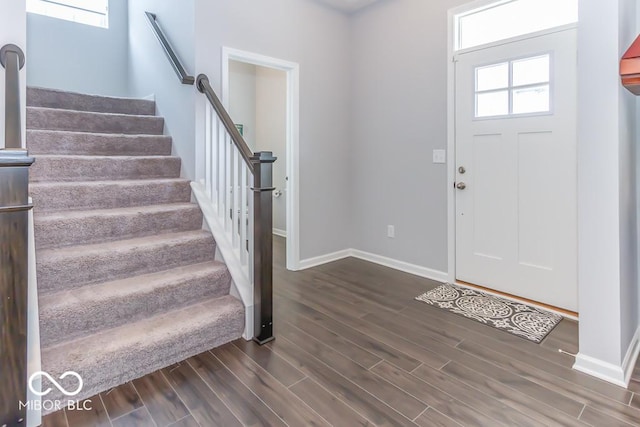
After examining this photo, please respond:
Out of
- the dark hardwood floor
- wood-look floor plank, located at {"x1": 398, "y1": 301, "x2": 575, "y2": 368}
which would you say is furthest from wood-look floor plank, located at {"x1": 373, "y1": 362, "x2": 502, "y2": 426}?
wood-look floor plank, located at {"x1": 398, "y1": 301, "x2": 575, "y2": 368}

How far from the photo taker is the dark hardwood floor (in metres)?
1.58

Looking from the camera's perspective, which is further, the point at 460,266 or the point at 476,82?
the point at 460,266

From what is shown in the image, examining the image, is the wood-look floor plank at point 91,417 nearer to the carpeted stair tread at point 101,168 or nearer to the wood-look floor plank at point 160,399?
the wood-look floor plank at point 160,399

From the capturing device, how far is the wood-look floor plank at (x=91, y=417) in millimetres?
1543

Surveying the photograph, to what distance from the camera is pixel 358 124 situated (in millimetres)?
4070

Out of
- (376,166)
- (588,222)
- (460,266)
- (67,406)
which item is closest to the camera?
(67,406)

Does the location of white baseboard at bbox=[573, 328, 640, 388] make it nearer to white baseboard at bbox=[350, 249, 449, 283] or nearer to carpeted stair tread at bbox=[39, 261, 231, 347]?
white baseboard at bbox=[350, 249, 449, 283]

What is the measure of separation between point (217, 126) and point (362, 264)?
2.08 meters

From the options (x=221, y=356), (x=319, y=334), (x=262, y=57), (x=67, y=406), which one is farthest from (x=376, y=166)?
(x=67, y=406)

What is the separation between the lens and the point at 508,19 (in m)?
2.88

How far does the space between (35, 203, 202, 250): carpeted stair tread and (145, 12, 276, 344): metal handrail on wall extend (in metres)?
0.25

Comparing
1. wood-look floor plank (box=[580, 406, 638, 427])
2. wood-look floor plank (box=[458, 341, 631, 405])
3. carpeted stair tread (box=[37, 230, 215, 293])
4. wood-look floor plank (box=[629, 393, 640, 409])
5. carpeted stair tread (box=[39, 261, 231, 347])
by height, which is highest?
carpeted stair tread (box=[37, 230, 215, 293])

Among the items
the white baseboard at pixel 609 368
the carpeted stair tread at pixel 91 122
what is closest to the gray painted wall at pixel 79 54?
the carpeted stair tread at pixel 91 122

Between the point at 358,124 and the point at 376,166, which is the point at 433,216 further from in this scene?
the point at 358,124
